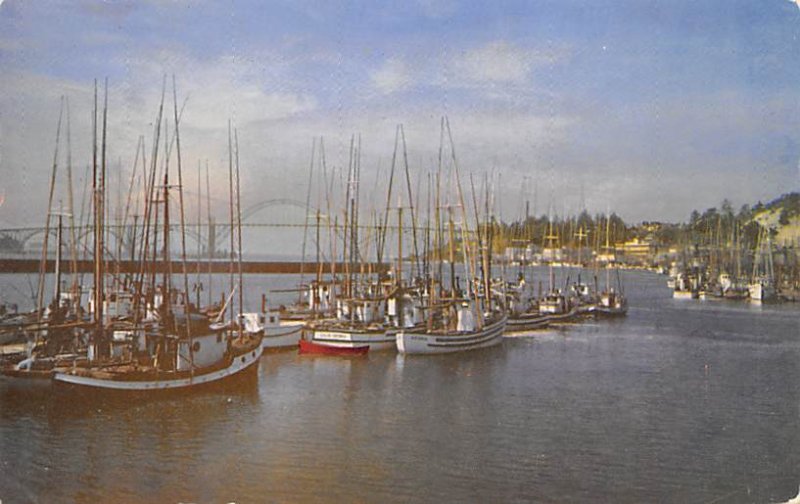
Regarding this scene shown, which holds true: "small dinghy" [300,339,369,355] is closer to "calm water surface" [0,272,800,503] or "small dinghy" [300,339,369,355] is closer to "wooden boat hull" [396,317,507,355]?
"wooden boat hull" [396,317,507,355]

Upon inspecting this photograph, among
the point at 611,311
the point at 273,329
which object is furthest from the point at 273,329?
the point at 611,311

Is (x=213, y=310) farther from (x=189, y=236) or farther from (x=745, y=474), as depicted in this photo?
(x=745, y=474)

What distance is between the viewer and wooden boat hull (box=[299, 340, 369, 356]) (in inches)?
448

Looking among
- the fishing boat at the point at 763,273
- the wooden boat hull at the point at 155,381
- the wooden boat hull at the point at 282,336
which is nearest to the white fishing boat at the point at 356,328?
the wooden boat hull at the point at 282,336

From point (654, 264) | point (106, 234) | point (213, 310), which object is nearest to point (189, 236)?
point (106, 234)

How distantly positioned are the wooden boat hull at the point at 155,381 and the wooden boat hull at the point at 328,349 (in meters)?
2.79

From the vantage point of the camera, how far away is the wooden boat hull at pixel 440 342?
11.7m

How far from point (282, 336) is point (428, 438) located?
5.58 meters

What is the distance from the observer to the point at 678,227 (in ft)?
31.5

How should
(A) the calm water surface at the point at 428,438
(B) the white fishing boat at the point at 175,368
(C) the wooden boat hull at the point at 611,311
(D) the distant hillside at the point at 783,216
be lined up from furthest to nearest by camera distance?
(C) the wooden boat hull at the point at 611,311 → (D) the distant hillside at the point at 783,216 → (B) the white fishing boat at the point at 175,368 → (A) the calm water surface at the point at 428,438

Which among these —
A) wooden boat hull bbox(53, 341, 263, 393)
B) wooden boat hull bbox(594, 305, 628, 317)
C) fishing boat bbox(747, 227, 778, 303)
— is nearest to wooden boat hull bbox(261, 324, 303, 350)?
wooden boat hull bbox(53, 341, 263, 393)

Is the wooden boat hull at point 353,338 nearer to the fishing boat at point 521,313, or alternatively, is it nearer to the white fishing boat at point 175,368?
the white fishing boat at point 175,368

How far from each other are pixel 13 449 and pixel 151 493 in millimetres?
1392

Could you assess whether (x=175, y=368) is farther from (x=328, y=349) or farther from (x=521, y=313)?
(x=521, y=313)
